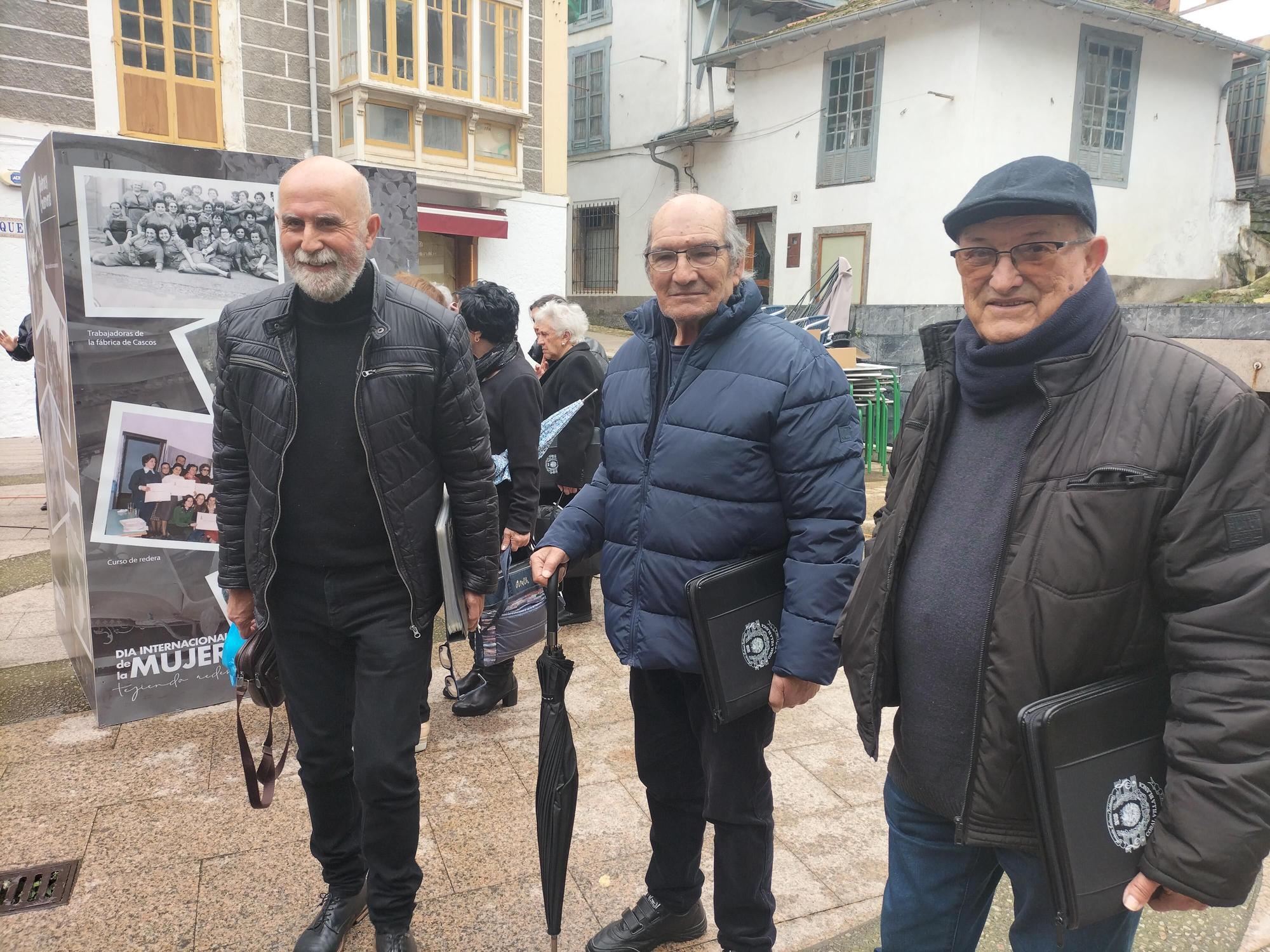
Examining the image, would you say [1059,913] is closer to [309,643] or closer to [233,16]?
[309,643]

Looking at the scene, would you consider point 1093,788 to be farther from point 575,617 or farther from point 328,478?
point 575,617

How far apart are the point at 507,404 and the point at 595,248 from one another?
19.0 meters

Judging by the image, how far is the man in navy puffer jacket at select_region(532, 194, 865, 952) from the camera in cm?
202

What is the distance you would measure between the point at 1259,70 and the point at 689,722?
77.1 ft

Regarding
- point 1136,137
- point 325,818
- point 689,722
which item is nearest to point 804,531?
point 689,722

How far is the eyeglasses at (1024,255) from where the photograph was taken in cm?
150

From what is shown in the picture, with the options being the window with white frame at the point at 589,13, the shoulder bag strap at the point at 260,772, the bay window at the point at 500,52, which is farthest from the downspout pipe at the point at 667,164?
the shoulder bag strap at the point at 260,772

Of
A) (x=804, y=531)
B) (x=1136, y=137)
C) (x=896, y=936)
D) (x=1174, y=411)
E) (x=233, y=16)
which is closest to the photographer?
(x=1174, y=411)

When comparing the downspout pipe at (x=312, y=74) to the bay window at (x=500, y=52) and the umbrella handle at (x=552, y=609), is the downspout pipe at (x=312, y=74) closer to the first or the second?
the bay window at (x=500, y=52)

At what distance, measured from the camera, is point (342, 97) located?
12797 millimetres

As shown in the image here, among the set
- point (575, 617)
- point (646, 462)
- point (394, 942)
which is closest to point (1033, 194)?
point (646, 462)

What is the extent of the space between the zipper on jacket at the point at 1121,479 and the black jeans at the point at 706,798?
102 cm

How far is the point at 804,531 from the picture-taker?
2.02 metres

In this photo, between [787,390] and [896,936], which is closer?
[896,936]
